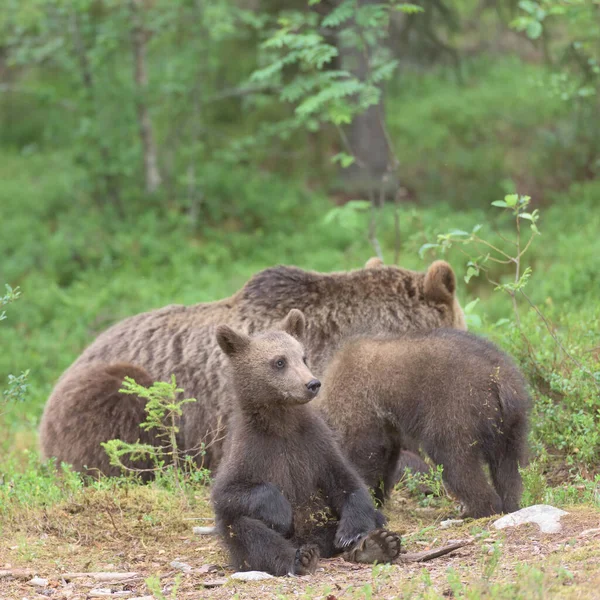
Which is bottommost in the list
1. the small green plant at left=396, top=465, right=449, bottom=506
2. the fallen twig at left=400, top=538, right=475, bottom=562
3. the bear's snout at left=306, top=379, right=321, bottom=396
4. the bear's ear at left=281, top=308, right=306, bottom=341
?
the small green plant at left=396, top=465, right=449, bottom=506

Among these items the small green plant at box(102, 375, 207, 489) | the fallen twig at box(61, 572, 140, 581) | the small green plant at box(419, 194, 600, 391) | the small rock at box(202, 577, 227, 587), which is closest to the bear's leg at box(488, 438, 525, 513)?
the small green plant at box(419, 194, 600, 391)

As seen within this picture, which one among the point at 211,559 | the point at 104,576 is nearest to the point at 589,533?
the point at 211,559

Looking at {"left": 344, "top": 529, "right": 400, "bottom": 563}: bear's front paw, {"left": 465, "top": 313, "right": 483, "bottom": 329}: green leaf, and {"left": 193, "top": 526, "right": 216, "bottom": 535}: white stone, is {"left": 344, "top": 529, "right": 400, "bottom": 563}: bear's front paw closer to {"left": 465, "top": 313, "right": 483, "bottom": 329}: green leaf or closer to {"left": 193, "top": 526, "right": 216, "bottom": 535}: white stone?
{"left": 193, "top": 526, "right": 216, "bottom": 535}: white stone

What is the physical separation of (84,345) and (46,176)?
7.45 meters

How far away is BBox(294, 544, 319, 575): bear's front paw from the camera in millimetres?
5176

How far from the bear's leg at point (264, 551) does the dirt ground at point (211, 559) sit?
10cm

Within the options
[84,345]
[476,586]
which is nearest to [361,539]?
[476,586]

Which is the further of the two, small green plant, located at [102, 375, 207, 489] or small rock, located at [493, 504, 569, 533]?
small green plant, located at [102, 375, 207, 489]

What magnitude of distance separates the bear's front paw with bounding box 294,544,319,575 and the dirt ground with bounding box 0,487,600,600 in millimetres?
56

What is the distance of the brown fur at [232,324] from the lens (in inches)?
298

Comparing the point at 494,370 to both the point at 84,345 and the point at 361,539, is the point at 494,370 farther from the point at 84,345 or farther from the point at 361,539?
the point at 84,345

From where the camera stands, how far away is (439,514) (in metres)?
6.62

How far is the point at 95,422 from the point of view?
303 inches

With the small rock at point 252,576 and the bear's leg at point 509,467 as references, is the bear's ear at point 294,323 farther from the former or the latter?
the small rock at point 252,576
